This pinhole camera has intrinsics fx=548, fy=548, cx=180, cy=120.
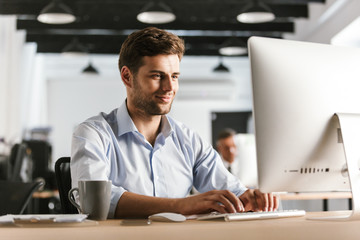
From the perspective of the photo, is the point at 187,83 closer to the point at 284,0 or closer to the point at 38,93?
the point at 38,93

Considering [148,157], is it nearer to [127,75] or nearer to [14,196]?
[127,75]

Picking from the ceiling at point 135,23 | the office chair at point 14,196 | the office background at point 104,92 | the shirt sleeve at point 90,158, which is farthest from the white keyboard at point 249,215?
the office background at point 104,92

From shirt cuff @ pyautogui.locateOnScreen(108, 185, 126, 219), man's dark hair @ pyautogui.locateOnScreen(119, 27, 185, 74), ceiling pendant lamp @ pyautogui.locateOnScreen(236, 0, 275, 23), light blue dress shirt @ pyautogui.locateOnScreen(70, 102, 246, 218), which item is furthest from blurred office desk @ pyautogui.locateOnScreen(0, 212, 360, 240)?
ceiling pendant lamp @ pyautogui.locateOnScreen(236, 0, 275, 23)

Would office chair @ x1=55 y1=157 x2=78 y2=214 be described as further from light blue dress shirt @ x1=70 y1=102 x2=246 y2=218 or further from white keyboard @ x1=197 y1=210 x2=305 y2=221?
white keyboard @ x1=197 y1=210 x2=305 y2=221

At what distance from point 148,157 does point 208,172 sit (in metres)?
0.26

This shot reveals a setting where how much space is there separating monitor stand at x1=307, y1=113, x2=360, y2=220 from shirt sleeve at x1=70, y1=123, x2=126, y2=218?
631 mm

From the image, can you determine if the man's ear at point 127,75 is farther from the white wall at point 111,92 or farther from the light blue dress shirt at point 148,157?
the white wall at point 111,92

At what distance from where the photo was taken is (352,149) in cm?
145

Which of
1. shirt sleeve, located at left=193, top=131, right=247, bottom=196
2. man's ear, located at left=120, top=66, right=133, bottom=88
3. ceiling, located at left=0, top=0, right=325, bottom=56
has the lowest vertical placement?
shirt sleeve, located at left=193, top=131, right=247, bottom=196

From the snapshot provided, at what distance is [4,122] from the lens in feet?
26.9

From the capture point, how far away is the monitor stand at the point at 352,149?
4.64 ft

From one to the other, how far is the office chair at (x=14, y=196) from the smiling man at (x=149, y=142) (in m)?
0.32

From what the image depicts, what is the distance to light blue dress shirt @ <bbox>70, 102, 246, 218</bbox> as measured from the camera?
6.11ft

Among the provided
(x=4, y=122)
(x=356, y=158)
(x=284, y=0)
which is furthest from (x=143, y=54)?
(x=4, y=122)
